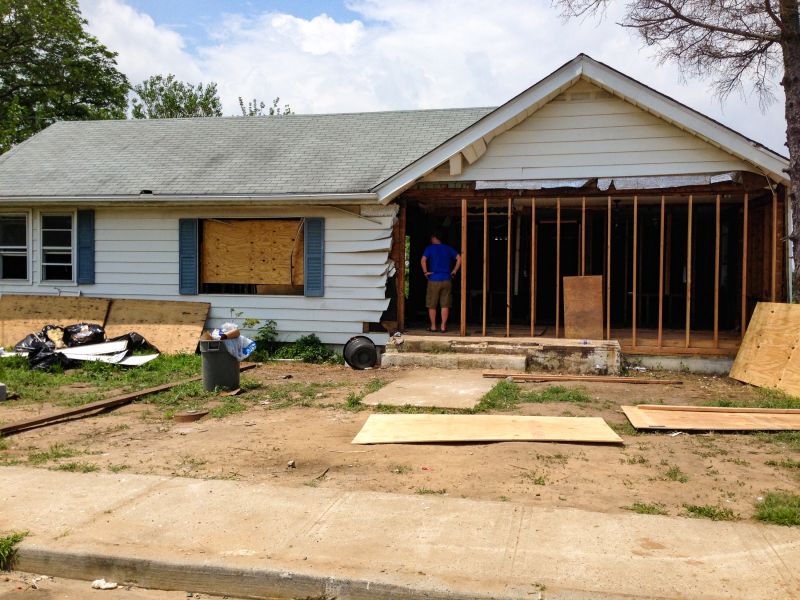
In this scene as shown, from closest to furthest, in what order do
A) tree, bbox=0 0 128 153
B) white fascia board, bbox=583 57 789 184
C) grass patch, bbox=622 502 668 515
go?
grass patch, bbox=622 502 668 515
white fascia board, bbox=583 57 789 184
tree, bbox=0 0 128 153

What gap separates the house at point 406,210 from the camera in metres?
11.3

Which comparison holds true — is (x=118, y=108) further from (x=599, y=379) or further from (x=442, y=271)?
(x=599, y=379)

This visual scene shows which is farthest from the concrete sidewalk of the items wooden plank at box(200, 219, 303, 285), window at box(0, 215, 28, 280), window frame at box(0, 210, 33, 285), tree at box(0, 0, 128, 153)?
tree at box(0, 0, 128, 153)

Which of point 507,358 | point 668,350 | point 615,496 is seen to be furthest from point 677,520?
point 668,350

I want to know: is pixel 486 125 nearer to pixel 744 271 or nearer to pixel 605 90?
pixel 605 90

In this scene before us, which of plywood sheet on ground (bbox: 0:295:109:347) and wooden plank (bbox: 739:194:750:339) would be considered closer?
wooden plank (bbox: 739:194:750:339)

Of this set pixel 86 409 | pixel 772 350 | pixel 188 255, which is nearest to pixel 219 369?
pixel 86 409

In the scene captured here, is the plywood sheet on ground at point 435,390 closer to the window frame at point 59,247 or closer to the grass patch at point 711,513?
the grass patch at point 711,513

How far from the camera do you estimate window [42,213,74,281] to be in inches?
551

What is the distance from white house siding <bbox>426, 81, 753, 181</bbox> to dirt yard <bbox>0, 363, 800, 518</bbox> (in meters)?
4.18

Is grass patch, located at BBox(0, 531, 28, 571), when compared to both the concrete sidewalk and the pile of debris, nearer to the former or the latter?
the concrete sidewalk

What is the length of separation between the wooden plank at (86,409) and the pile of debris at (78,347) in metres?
2.41

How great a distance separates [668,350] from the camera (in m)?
11.3

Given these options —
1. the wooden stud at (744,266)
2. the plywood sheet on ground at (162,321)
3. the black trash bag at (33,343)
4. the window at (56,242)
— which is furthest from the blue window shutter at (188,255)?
the wooden stud at (744,266)
